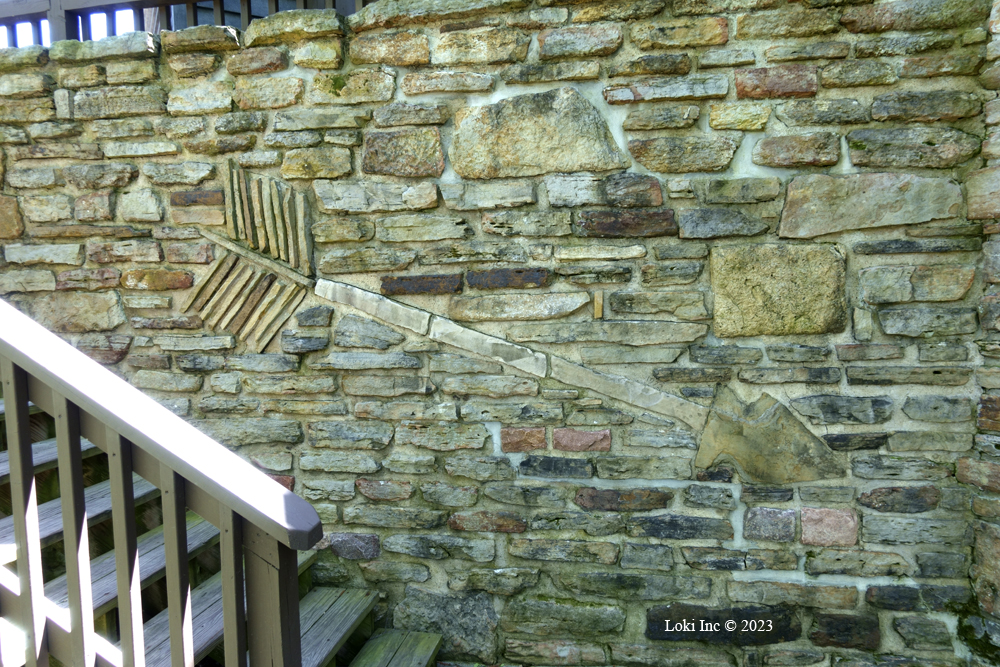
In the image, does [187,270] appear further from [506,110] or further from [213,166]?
[506,110]

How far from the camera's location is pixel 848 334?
1.99m

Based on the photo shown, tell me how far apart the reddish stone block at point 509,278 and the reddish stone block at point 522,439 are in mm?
507

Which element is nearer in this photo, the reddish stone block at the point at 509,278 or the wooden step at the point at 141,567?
the wooden step at the point at 141,567

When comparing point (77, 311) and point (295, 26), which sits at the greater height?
point (295, 26)

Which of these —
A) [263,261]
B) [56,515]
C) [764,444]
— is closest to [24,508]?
[56,515]

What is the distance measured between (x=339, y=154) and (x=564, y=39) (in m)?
0.89

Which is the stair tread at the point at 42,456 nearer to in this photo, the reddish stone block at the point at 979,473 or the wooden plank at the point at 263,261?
the wooden plank at the point at 263,261

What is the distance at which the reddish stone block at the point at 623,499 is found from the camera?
6.77 feet

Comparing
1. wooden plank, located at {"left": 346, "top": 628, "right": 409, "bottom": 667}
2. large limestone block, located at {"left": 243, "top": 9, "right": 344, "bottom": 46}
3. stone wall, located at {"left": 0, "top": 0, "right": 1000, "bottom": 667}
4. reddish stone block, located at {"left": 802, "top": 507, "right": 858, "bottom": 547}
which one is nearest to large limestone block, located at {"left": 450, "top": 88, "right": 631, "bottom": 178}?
stone wall, located at {"left": 0, "top": 0, "right": 1000, "bottom": 667}

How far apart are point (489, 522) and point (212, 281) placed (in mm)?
1372

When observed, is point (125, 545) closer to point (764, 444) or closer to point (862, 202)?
point (764, 444)

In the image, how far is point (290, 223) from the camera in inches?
87.1

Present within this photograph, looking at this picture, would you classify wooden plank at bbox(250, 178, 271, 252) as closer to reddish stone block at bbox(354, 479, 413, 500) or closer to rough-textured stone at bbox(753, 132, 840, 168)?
reddish stone block at bbox(354, 479, 413, 500)

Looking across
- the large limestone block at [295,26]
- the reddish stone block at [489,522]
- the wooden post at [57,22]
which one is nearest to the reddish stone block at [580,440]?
the reddish stone block at [489,522]
